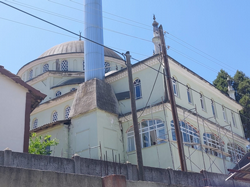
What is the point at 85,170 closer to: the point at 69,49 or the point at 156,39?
the point at 156,39

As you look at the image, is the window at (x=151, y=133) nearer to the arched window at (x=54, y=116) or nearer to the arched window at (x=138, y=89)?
the arched window at (x=138, y=89)

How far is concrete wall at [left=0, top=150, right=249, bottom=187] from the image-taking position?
25.3 feet

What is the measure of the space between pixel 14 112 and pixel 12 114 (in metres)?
0.18

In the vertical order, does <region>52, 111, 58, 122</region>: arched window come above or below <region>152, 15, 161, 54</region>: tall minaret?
below

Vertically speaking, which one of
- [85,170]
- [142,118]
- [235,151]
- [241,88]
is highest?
[241,88]

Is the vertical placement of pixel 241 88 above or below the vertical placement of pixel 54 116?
above

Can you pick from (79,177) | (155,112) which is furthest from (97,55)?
(79,177)

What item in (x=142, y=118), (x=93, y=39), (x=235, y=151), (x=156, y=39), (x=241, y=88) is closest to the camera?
(x=142, y=118)

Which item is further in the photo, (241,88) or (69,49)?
(241,88)

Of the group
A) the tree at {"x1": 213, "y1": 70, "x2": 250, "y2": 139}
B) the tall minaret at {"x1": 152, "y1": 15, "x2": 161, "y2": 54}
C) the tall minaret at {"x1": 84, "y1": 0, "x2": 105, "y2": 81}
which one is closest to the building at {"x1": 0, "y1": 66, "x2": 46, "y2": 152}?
the tall minaret at {"x1": 84, "y1": 0, "x2": 105, "y2": 81}

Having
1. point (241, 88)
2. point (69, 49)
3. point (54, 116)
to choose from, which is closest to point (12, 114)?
point (54, 116)

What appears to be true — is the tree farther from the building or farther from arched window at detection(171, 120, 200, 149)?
the building

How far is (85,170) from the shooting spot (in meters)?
13.0

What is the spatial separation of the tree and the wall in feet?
87.7
